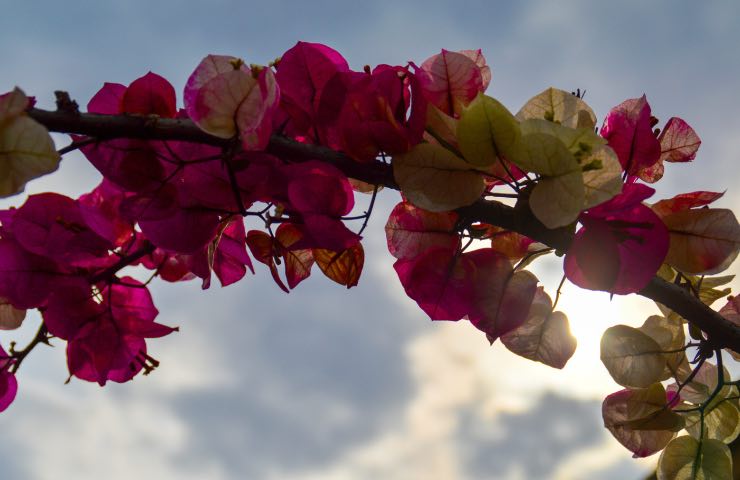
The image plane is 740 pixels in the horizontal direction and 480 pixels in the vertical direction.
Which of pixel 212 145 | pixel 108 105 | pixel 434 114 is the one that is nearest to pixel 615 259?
pixel 434 114

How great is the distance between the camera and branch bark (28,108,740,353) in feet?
1.42

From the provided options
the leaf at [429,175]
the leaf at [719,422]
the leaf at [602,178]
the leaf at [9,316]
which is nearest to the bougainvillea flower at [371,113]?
the leaf at [429,175]

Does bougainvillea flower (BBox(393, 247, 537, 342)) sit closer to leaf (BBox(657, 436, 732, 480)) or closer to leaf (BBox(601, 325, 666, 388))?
leaf (BBox(601, 325, 666, 388))

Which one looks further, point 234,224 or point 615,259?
point 234,224

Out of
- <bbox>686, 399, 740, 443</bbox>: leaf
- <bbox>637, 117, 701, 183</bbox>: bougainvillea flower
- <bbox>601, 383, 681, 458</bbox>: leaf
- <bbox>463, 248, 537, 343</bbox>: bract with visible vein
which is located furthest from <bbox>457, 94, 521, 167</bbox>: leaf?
<bbox>686, 399, 740, 443</bbox>: leaf

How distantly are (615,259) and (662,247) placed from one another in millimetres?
37

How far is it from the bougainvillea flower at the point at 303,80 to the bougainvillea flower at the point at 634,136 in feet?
0.76

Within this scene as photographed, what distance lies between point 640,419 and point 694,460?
66 mm

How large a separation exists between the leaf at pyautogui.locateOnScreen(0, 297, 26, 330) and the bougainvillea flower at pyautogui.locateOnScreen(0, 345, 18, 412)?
0.10 feet

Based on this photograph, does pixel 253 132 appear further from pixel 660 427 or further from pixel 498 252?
pixel 660 427

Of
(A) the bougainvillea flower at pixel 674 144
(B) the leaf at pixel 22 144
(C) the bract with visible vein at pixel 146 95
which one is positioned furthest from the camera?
(A) the bougainvillea flower at pixel 674 144

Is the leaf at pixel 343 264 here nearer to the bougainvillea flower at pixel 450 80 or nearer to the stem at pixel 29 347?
the bougainvillea flower at pixel 450 80

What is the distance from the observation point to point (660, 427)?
638 millimetres

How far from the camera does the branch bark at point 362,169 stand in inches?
17.0
